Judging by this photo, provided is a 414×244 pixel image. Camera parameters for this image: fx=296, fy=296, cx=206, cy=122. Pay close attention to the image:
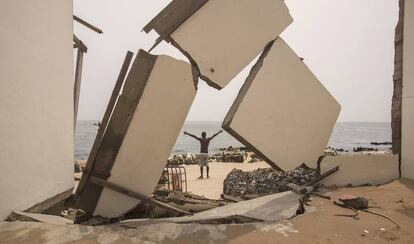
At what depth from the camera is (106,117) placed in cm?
434

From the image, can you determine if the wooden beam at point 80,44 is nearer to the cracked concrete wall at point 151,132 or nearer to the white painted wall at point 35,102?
the white painted wall at point 35,102

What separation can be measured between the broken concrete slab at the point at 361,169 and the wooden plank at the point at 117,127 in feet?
13.5

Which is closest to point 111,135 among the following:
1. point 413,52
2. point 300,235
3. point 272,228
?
point 272,228

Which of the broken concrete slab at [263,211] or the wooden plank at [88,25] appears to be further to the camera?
the wooden plank at [88,25]

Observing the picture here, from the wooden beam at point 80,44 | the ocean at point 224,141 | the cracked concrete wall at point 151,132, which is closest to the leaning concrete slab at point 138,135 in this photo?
the cracked concrete wall at point 151,132

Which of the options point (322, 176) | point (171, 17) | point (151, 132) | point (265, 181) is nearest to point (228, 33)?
point (171, 17)

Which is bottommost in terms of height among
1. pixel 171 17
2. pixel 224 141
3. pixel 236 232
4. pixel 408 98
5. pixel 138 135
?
pixel 236 232

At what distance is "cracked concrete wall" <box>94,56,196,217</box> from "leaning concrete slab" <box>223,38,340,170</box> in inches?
37.0

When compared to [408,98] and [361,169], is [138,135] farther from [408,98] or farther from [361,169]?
[408,98]

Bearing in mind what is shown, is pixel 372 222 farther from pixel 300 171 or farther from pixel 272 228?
pixel 300 171

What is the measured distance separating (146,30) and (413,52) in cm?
544

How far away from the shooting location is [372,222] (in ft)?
12.9

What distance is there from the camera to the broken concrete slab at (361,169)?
244 inches

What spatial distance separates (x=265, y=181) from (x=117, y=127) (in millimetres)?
3938
